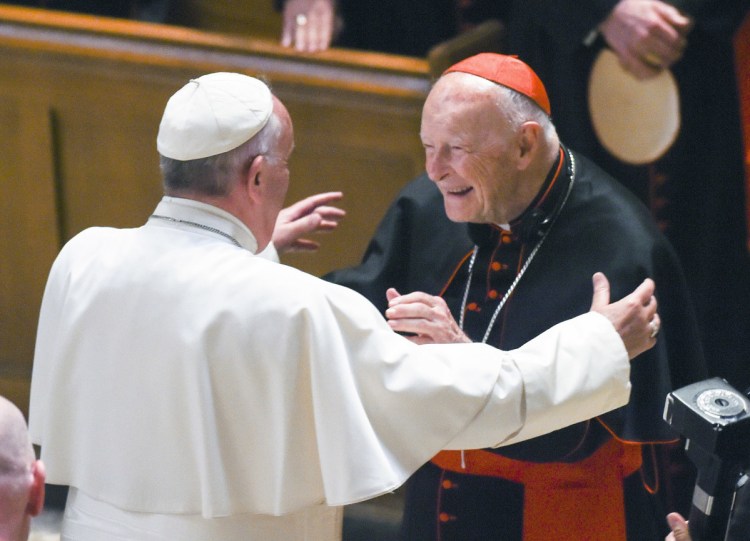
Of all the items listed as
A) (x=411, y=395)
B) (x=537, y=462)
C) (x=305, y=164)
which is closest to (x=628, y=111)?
(x=305, y=164)

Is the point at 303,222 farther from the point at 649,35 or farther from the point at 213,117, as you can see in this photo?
the point at 649,35

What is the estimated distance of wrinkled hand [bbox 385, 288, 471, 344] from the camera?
3.20 metres

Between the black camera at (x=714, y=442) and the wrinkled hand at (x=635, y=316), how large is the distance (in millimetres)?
363

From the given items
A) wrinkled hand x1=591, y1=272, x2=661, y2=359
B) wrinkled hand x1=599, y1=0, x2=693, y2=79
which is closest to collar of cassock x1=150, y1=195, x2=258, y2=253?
wrinkled hand x1=591, y1=272, x2=661, y2=359

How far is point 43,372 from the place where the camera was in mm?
3236

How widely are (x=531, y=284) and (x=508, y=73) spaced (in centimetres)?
55

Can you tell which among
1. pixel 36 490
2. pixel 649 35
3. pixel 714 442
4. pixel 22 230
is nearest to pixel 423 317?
pixel 714 442

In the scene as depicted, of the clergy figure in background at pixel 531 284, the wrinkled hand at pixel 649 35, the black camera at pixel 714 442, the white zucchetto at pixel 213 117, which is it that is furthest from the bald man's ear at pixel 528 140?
the wrinkled hand at pixel 649 35

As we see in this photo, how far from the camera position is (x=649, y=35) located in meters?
4.62

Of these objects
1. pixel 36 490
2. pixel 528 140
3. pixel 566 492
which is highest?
pixel 528 140

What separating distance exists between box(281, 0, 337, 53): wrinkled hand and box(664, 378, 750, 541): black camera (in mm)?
2770

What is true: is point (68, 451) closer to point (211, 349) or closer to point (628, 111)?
point (211, 349)

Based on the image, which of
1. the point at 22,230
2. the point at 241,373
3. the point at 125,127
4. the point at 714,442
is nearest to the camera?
the point at 714,442

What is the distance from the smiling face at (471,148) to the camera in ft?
11.2
